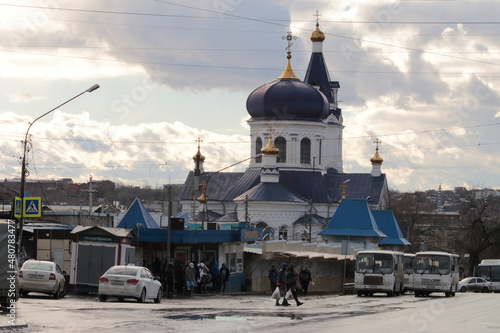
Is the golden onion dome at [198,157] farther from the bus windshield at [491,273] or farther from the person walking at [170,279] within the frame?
the person walking at [170,279]

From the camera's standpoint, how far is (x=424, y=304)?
1377 inches

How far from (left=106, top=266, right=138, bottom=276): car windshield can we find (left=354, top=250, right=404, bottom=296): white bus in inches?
577

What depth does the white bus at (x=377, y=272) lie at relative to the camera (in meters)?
42.2

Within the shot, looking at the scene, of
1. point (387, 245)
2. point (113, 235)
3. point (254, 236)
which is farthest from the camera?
point (387, 245)

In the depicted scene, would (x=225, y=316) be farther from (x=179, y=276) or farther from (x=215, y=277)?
(x=215, y=277)

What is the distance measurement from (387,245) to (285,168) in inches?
638

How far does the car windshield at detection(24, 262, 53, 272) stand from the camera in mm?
29773

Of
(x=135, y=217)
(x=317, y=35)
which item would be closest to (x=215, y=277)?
(x=135, y=217)

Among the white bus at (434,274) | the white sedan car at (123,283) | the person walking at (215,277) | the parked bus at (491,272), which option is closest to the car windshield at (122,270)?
the white sedan car at (123,283)

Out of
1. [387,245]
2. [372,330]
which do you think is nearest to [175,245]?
[372,330]

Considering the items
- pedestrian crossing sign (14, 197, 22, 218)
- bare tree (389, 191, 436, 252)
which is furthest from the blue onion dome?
pedestrian crossing sign (14, 197, 22, 218)

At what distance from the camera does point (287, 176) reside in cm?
10038

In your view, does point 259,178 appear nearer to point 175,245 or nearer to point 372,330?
point 175,245

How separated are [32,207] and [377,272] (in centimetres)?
1420
